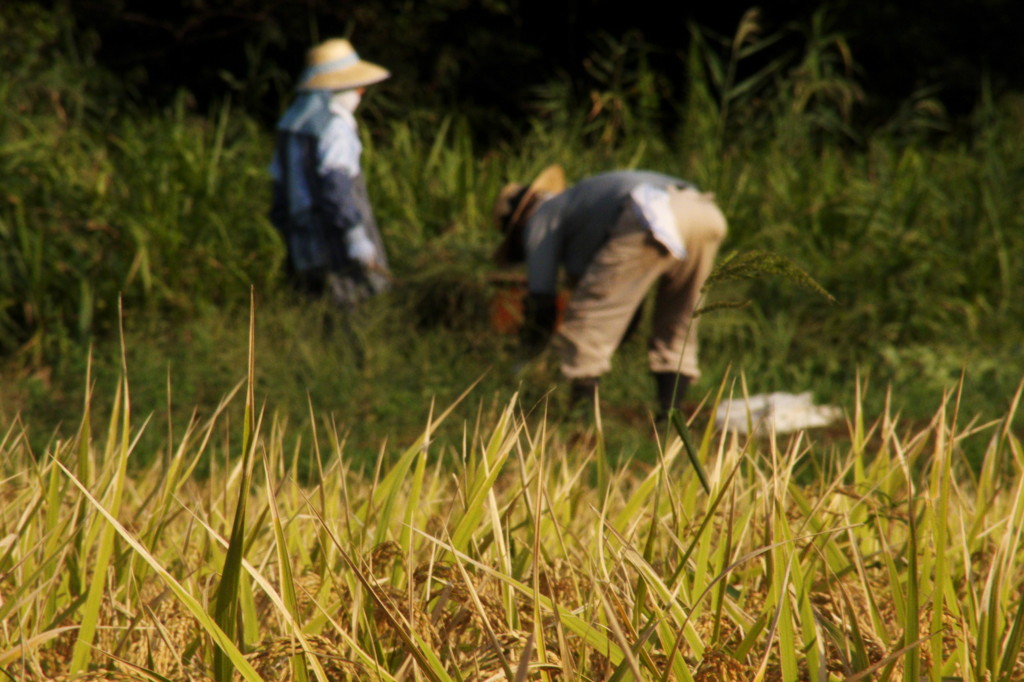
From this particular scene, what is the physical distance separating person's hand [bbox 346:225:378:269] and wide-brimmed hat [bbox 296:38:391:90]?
0.68m

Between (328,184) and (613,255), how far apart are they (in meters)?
1.51

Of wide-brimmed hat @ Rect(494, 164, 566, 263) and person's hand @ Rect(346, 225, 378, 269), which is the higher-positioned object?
wide-brimmed hat @ Rect(494, 164, 566, 263)

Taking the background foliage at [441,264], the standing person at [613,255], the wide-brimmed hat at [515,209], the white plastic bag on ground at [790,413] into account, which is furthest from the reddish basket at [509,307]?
the white plastic bag on ground at [790,413]

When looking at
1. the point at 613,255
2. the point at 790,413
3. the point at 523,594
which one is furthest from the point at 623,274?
the point at 523,594

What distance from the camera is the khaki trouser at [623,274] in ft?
13.7

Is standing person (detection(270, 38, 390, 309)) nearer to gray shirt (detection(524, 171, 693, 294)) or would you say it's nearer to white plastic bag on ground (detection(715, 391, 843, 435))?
gray shirt (detection(524, 171, 693, 294))

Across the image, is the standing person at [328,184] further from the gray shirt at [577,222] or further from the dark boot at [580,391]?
the dark boot at [580,391]

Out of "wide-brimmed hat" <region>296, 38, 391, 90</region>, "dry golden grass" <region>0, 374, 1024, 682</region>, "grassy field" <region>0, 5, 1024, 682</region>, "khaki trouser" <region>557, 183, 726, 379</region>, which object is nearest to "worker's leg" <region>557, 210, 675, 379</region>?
"khaki trouser" <region>557, 183, 726, 379</region>

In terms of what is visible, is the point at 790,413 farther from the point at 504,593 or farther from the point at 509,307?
the point at 504,593

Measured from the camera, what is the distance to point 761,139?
7.15 m

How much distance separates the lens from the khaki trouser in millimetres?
4184

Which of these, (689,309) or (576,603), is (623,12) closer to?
(689,309)

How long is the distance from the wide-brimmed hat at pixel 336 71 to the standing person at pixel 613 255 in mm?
1089

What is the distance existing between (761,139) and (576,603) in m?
5.99
